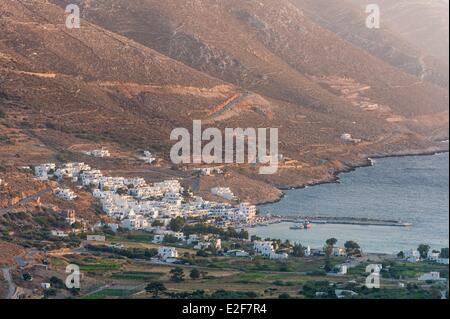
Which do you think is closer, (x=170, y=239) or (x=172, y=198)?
(x=170, y=239)

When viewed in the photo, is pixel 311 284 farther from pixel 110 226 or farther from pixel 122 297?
pixel 110 226

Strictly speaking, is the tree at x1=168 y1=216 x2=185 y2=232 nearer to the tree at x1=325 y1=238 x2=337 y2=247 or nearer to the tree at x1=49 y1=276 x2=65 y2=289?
the tree at x1=325 y1=238 x2=337 y2=247

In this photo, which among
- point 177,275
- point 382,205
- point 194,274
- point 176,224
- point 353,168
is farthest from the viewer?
point 353,168

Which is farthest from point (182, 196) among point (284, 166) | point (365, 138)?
point (365, 138)

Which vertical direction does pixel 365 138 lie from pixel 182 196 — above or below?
above

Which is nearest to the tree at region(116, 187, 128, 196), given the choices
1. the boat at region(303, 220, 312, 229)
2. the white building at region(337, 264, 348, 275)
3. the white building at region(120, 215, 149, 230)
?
the white building at region(120, 215, 149, 230)

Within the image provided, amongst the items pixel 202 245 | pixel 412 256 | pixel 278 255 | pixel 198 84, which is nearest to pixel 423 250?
pixel 412 256

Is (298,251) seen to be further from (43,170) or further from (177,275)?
(43,170)
